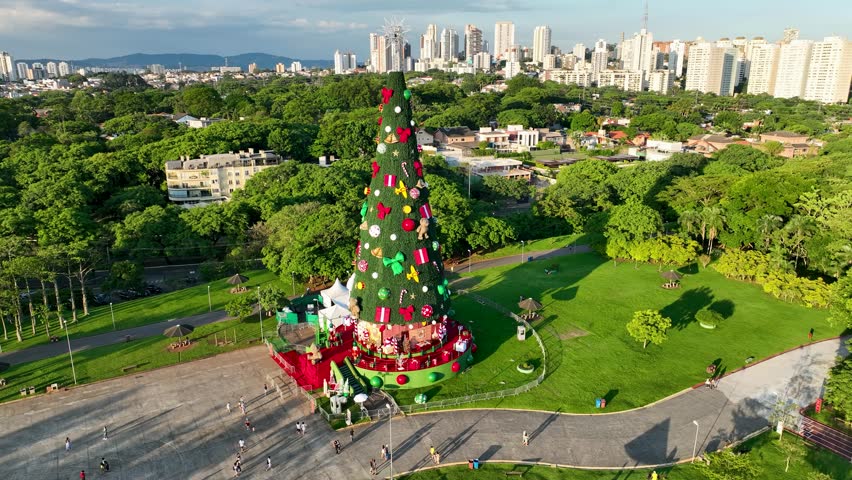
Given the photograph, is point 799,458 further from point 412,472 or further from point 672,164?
point 672,164

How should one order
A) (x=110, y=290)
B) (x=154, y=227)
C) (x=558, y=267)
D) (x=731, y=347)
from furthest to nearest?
(x=154, y=227), (x=558, y=267), (x=110, y=290), (x=731, y=347)

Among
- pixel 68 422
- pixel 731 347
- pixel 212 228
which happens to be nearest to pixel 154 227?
pixel 212 228

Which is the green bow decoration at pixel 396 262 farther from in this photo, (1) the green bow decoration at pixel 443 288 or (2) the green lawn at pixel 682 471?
(2) the green lawn at pixel 682 471

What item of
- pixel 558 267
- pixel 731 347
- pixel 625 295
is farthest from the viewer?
pixel 558 267

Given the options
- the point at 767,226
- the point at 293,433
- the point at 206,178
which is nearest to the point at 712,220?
the point at 767,226

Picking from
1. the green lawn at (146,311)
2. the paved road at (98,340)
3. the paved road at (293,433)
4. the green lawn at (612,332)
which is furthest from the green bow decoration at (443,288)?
the green lawn at (146,311)

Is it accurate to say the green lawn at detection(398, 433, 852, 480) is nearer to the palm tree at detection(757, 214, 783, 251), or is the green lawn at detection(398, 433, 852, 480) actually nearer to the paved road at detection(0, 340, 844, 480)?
the paved road at detection(0, 340, 844, 480)
